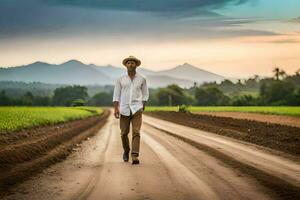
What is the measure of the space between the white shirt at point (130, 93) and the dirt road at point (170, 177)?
1.30m

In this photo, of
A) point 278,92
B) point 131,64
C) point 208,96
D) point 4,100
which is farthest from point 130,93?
point 208,96

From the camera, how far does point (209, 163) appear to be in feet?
40.6

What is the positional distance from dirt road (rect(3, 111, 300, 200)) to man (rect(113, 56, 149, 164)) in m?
0.86

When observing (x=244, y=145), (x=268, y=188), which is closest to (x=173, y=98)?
(x=244, y=145)

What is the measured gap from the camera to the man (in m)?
12.9

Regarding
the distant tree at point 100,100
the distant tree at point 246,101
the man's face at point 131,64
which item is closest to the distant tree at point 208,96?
the distant tree at point 246,101

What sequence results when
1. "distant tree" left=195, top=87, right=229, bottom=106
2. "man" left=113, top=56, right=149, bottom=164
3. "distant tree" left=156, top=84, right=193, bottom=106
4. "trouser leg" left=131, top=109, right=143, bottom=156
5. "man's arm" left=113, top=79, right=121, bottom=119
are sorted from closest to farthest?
"trouser leg" left=131, top=109, right=143, bottom=156
"man" left=113, top=56, right=149, bottom=164
"man's arm" left=113, top=79, right=121, bottom=119
"distant tree" left=195, top=87, right=229, bottom=106
"distant tree" left=156, top=84, right=193, bottom=106

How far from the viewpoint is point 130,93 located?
13.0m

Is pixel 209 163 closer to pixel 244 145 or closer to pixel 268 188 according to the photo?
pixel 268 188

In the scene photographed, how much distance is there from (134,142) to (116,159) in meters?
0.90

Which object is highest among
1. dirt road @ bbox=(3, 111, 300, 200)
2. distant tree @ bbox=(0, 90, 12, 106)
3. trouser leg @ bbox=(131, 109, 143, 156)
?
distant tree @ bbox=(0, 90, 12, 106)

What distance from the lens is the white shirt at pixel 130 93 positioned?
12.9 metres

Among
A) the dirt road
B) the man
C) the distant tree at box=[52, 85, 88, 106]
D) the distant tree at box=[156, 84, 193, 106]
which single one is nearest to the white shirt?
the man

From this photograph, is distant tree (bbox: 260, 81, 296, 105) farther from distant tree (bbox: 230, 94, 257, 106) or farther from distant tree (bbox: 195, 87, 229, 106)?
distant tree (bbox: 195, 87, 229, 106)
